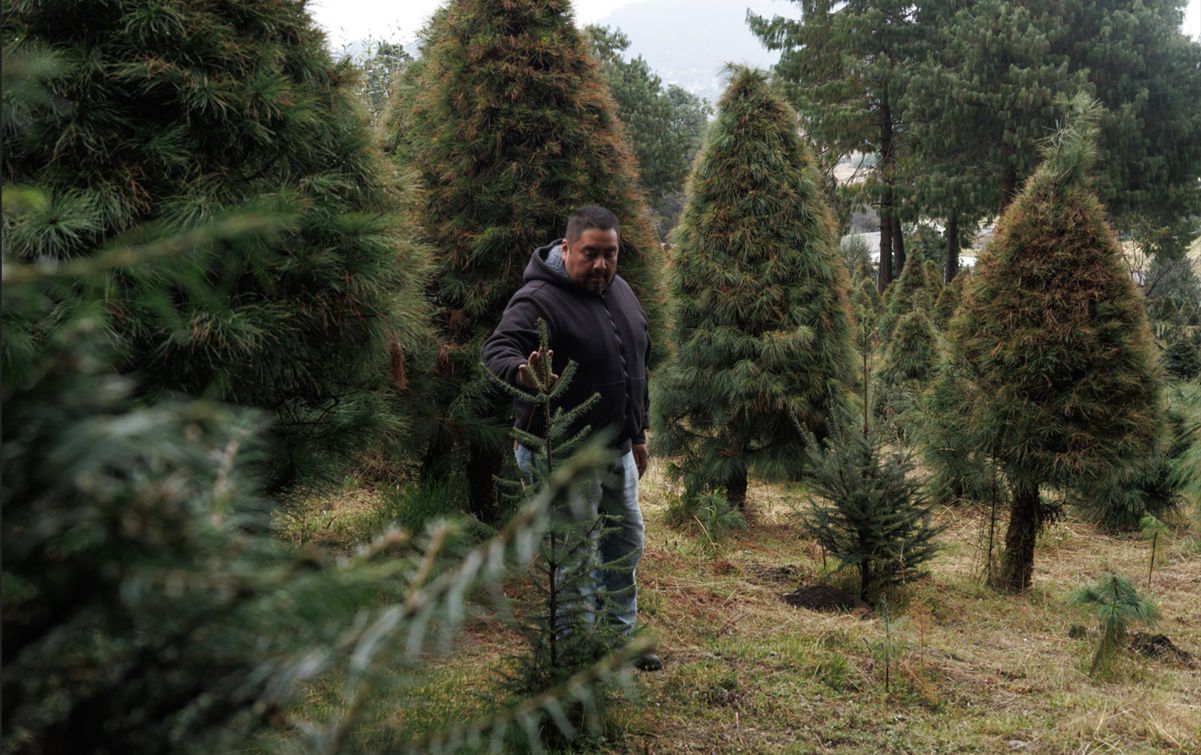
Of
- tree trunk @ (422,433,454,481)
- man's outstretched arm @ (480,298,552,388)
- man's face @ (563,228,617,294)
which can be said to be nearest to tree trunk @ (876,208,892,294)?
tree trunk @ (422,433,454,481)

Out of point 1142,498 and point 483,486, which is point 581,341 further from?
point 1142,498

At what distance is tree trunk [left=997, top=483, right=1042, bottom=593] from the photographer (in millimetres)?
6305

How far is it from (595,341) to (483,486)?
204 centimetres

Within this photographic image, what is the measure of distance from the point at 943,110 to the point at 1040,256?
781 inches

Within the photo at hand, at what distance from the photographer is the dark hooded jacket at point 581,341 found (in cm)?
409

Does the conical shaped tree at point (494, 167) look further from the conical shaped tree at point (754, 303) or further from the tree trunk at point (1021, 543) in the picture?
the tree trunk at point (1021, 543)

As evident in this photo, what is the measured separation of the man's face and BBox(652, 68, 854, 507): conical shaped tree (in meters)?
3.54

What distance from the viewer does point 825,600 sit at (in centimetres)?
559

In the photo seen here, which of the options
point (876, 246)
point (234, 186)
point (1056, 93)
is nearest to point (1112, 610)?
point (234, 186)

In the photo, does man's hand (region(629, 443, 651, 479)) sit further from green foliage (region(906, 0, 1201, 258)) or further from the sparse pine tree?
green foliage (region(906, 0, 1201, 258))

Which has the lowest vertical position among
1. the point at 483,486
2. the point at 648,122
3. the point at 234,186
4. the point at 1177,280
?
the point at 483,486

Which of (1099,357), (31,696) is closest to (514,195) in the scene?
(1099,357)

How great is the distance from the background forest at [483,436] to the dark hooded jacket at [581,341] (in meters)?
0.24

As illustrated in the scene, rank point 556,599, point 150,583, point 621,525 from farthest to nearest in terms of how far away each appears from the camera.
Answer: point 621,525
point 556,599
point 150,583
